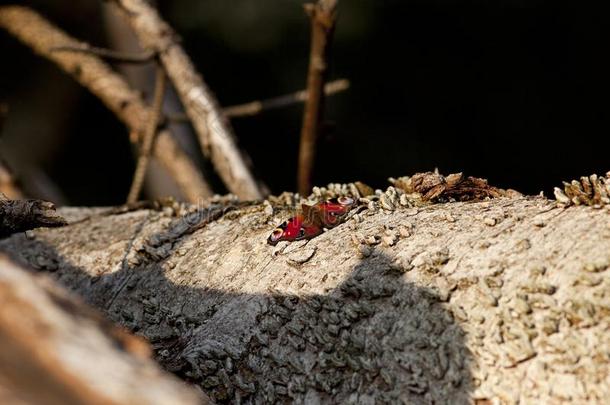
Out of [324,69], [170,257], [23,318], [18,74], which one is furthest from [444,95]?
[23,318]

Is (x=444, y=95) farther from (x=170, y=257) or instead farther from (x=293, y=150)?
(x=170, y=257)

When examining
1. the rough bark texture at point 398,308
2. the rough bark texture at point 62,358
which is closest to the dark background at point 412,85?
the rough bark texture at point 398,308

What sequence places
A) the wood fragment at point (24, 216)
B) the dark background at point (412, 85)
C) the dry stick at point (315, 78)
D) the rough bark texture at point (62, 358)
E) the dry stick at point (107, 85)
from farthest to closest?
the dark background at point (412, 85) → the dry stick at point (107, 85) → the dry stick at point (315, 78) → the wood fragment at point (24, 216) → the rough bark texture at point (62, 358)

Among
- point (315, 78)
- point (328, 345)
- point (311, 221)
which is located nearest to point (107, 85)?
point (315, 78)

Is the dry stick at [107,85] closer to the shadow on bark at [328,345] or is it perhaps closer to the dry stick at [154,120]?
the dry stick at [154,120]

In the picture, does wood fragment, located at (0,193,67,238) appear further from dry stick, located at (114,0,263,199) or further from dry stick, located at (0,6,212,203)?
dry stick, located at (0,6,212,203)

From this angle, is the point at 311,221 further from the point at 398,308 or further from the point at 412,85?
the point at 412,85

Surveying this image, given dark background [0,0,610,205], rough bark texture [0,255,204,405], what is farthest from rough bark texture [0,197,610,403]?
dark background [0,0,610,205]
